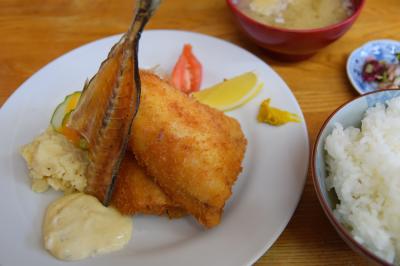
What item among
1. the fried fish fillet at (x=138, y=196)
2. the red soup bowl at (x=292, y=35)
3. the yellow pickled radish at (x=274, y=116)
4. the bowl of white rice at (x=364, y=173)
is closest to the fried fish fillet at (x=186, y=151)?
the fried fish fillet at (x=138, y=196)

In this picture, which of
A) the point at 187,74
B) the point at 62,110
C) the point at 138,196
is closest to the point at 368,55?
the point at 187,74

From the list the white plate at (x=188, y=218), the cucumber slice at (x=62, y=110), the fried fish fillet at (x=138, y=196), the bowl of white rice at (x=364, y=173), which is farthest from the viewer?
the cucumber slice at (x=62, y=110)

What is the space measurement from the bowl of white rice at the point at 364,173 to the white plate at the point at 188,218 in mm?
168

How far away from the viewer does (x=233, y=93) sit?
1810 millimetres

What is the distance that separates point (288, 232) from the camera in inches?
56.7

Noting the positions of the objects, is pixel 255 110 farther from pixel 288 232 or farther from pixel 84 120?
pixel 84 120

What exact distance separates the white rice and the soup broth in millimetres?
695

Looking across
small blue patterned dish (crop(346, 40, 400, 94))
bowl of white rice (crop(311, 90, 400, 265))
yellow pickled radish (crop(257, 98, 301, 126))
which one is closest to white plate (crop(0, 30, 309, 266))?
yellow pickled radish (crop(257, 98, 301, 126))

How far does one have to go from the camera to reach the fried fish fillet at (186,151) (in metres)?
1.38

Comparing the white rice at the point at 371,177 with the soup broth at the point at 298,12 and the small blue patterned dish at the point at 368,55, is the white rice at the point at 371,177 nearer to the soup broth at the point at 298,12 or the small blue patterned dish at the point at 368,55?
the small blue patterned dish at the point at 368,55

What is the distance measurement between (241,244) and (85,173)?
0.66m

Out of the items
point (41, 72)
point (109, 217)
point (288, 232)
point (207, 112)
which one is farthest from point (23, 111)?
point (288, 232)

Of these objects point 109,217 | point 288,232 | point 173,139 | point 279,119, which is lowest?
point 288,232

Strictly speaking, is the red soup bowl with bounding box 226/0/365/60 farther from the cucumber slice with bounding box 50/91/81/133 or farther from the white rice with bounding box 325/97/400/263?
the cucumber slice with bounding box 50/91/81/133
